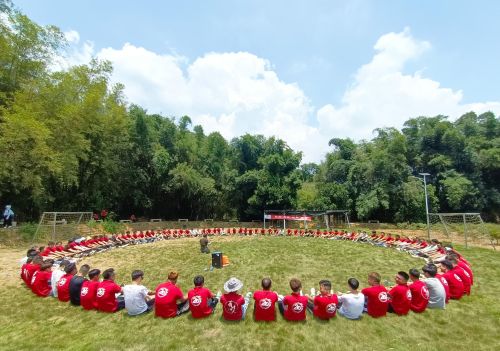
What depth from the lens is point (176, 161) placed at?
35.6 m

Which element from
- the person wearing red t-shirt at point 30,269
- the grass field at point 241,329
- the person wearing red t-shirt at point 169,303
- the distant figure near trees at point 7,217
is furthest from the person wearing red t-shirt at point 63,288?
the distant figure near trees at point 7,217

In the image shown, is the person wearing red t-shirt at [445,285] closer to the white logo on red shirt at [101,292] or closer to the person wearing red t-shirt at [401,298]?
the person wearing red t-shirt at [401,298]

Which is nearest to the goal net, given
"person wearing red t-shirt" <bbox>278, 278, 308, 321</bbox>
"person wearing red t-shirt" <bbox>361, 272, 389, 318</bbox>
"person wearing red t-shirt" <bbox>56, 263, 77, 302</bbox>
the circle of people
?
the circle of people

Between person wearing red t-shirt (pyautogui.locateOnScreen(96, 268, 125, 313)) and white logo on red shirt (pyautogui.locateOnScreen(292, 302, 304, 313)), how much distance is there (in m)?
4.11

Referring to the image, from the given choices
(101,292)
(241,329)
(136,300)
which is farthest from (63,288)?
(241,329)

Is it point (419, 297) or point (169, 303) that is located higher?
point (419, 297)

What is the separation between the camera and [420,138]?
42.7m

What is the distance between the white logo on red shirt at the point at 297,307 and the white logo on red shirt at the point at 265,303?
19.8 inches

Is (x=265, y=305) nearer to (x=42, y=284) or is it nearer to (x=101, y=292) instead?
(x=101, y=292)

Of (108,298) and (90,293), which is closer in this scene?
(108,298)

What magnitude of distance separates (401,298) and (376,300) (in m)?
0.61

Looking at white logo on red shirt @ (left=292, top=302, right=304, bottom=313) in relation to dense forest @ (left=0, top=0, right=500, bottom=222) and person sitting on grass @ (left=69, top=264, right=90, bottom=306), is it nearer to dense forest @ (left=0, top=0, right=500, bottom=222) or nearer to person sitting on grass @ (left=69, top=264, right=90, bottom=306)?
person sitting on grass @ (left=69, top=264, right=90, bottom=306)

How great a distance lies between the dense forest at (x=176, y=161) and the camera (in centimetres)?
2106

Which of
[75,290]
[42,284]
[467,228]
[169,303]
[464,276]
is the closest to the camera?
[169,303]
